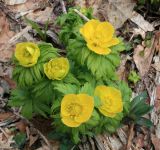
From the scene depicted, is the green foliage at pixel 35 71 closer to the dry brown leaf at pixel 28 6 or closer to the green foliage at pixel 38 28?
the green foliage at pixel 38 28

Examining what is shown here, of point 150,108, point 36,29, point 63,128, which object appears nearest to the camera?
point 63,128

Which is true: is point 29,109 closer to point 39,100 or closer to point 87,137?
point 39,100

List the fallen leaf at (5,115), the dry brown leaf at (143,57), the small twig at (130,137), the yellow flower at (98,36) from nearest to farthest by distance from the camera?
the yellow flower at (98,36) → the small twig at (130,137) → the fallen leaf at (5,115) → the dry brown leaf at (143,57)

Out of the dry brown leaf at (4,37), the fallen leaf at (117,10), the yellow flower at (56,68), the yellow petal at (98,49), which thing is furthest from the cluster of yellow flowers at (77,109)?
the fallen leaf at (117,10)

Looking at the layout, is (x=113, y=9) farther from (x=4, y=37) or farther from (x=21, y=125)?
(x=21, y=125)

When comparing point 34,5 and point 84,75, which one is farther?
point 34,5

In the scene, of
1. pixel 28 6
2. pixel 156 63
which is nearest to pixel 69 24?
pixel 28 6

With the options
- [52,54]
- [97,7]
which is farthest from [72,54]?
[97,7]
